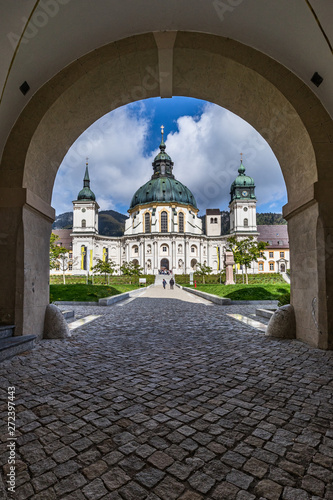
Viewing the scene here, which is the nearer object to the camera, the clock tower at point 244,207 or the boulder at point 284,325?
the boulder at point 284,325

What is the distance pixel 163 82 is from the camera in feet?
25.1

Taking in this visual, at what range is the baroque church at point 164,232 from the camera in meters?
78.4

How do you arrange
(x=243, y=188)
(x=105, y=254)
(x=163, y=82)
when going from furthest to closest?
(x=105, y=254), (x=243, y=188), (x=163, y=82)

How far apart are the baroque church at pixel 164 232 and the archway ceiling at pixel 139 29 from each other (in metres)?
69.6

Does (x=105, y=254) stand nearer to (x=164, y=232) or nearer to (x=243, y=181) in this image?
(x=164, y=232)

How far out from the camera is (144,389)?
4047 mm

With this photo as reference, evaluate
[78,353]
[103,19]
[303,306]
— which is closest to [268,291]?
[303,306]

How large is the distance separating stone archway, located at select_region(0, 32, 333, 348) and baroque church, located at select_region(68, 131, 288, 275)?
224ft

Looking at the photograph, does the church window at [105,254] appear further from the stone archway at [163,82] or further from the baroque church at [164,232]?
the stone archway at [163,82]

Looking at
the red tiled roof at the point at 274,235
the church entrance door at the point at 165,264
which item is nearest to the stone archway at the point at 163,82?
the church entrance door at the point at 165,264

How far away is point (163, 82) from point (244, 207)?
77.2m

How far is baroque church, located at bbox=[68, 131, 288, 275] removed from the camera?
78.4m

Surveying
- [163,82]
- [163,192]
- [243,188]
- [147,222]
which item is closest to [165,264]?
[147,222]

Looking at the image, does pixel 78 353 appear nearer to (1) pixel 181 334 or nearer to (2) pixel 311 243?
(1) pixel 181 334
